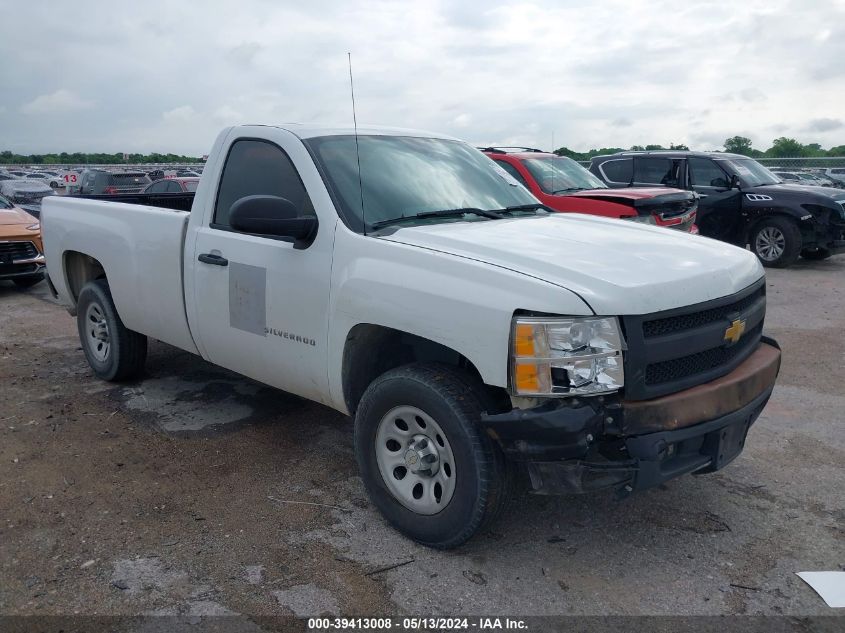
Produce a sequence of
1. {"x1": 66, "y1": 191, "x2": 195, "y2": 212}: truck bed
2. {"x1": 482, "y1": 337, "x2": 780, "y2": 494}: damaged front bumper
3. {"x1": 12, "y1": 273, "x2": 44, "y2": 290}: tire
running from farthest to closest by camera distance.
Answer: {"x1": 12, "y1": 273, "x2": 44, "y2": 290}: tire, {"x1": 66, "y1": 191, "x2": 195, "y2": 212}: truck bed, {"x1": 482, "y1": 337, "x2": 780, "y2": 494}: damaged front bumper

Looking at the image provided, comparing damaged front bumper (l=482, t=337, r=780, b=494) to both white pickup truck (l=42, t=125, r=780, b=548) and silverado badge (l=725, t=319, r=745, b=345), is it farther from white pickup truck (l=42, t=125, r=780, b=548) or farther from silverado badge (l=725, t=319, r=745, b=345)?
silverado badge (l=725, t=319, r=745, b=345)

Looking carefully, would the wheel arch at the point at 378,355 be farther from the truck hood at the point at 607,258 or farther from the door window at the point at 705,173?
the door window at the point at 705,173

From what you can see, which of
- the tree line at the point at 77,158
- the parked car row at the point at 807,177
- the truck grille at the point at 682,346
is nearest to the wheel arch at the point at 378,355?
the truck grille at the point at 682,346

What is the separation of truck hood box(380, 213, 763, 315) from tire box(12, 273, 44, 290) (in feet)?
28.0

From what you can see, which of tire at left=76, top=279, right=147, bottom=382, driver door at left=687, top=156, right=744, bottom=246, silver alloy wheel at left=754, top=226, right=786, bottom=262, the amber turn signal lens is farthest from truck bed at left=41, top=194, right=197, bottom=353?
silver alloy wheel at left=754, top=226, right=786, bottom=262

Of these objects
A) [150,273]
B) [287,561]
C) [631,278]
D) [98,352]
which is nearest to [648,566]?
[631,278]

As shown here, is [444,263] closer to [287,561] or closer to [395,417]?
[395,417]

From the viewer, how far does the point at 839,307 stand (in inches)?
361

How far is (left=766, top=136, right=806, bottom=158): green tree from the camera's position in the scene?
146 feet

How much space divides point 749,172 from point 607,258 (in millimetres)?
11058

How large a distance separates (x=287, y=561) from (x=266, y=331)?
1295 millimetres

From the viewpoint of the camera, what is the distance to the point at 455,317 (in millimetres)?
3168

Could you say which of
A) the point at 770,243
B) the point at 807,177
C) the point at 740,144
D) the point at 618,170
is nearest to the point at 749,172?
the point at 770,243

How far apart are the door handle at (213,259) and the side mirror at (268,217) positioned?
2.14 ft
